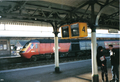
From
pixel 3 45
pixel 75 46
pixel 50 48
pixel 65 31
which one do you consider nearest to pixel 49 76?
pixel 65 31

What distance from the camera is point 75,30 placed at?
7.51m

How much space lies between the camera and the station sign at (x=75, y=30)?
709 cm

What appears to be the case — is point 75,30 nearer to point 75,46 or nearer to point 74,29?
point 74,29

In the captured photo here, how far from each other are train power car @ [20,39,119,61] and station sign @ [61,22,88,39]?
362 inches

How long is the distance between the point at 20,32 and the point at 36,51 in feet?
23.4

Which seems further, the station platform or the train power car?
the train power car

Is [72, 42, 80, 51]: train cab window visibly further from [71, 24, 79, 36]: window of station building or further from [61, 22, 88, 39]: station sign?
[71, 24, 79, 36]: window of station building

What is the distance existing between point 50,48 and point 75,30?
1147 cm

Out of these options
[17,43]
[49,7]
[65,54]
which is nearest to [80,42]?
[65,54]

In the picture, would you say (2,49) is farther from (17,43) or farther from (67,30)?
(67,30)

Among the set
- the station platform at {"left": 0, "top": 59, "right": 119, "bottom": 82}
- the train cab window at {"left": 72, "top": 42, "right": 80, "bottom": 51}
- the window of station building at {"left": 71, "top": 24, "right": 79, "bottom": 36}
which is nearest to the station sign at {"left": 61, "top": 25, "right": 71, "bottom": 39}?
the window of station building at {"left": 71, "top": 24, "right": 79, "bottom": 36}

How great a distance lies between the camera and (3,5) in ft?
21.5

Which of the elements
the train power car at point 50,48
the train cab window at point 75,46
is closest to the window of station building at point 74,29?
the train power car at point 50,48

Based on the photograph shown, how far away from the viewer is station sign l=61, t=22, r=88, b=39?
7.09 metres
